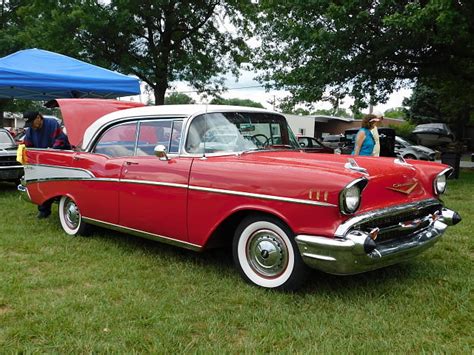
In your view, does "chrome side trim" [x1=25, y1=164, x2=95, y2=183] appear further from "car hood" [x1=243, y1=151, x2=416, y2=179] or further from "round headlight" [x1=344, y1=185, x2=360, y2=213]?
"round headlight" [x1=344, y1=185, x2=360, y2=213]

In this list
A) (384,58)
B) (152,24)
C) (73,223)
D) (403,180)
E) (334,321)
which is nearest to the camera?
(334,321)

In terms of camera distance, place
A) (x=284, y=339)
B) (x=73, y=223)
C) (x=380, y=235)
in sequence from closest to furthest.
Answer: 1. (x=284, y=339)
2. (x=380, y=235)
3. (x=73, y=223)

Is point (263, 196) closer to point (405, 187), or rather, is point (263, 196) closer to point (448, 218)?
point (405, 187)

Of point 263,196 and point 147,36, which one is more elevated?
point 147,36

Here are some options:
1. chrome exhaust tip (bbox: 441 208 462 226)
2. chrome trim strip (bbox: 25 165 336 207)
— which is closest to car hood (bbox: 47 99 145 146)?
chrome trim strip (bbox: 25 165 336 207)

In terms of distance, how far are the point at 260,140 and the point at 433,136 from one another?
21986 millimetres

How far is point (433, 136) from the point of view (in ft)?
79.0

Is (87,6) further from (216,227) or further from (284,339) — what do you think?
(284,339)

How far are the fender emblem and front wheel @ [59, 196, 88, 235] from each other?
358 centimetres

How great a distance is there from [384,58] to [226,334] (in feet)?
36.2

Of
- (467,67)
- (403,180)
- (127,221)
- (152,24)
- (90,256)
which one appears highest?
(152,24)

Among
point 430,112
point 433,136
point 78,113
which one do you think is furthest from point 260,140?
point 430,112

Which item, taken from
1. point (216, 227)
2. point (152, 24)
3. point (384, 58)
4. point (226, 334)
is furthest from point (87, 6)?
point (226, 334)

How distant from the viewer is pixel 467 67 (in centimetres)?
1346
